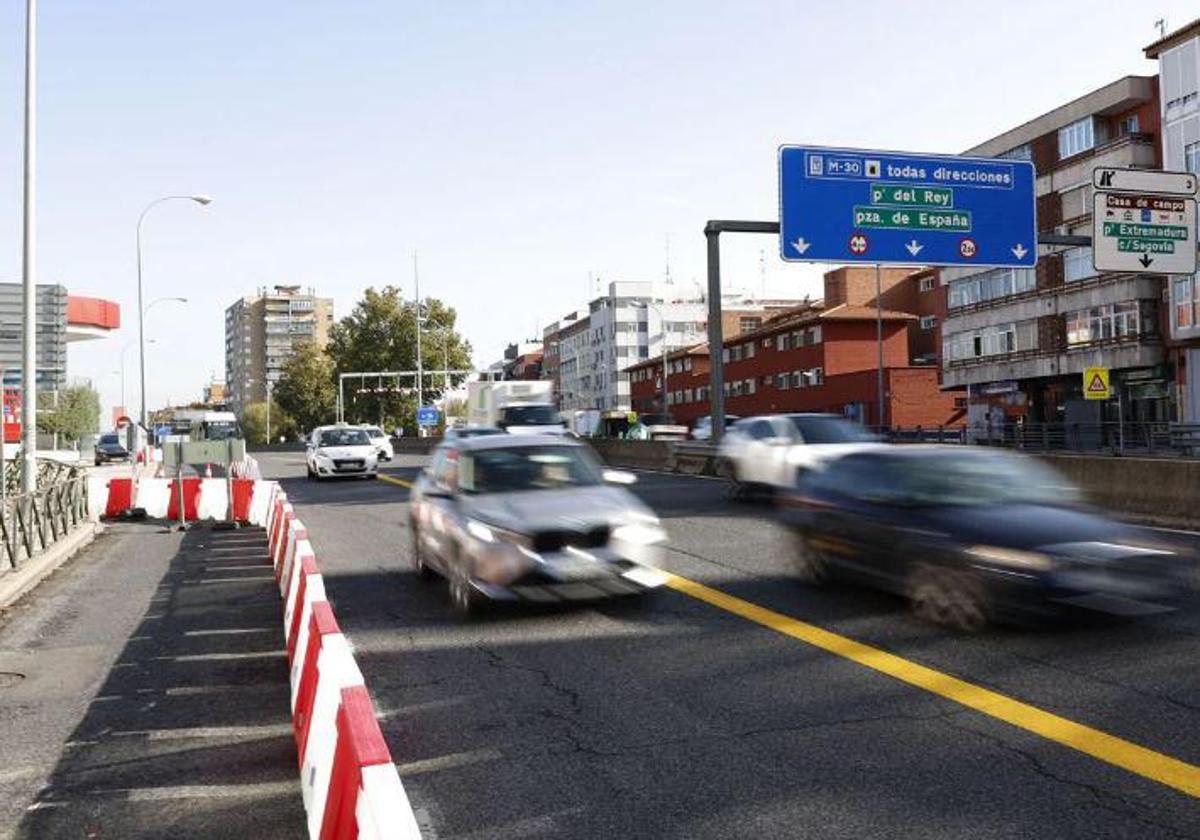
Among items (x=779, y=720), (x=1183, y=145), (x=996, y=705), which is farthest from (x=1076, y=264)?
(x=779, y=720)

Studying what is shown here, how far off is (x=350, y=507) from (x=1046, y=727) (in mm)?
16494

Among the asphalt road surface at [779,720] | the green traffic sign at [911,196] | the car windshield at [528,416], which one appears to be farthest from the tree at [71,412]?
the asphalt road surface at [779,720]

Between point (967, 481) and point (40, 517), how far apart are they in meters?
11.7

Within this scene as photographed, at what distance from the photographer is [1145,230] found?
1912 cm

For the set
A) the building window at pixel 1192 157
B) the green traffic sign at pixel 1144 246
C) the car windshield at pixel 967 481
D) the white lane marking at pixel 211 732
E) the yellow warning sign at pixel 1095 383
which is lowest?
the white lane marking at pixel 211 732

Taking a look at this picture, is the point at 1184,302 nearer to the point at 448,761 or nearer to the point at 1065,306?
the point at 1065,306

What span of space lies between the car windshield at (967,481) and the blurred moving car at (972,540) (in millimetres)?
10

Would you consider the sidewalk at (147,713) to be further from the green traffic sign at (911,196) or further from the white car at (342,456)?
the white car at (342,456)

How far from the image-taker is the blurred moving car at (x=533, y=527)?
26.1ft

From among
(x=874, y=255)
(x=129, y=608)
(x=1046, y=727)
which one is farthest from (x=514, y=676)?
(x=874, y=255)

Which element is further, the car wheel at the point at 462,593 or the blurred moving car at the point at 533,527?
the car wheel at the point at 462,593

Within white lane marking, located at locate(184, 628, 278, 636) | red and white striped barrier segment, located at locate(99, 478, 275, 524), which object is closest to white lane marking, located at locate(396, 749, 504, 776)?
white lane marking, located at locate(184, 628, 278, 636)

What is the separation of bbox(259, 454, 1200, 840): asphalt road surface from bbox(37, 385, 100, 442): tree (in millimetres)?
91158

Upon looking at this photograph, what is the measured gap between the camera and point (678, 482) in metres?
24.1
